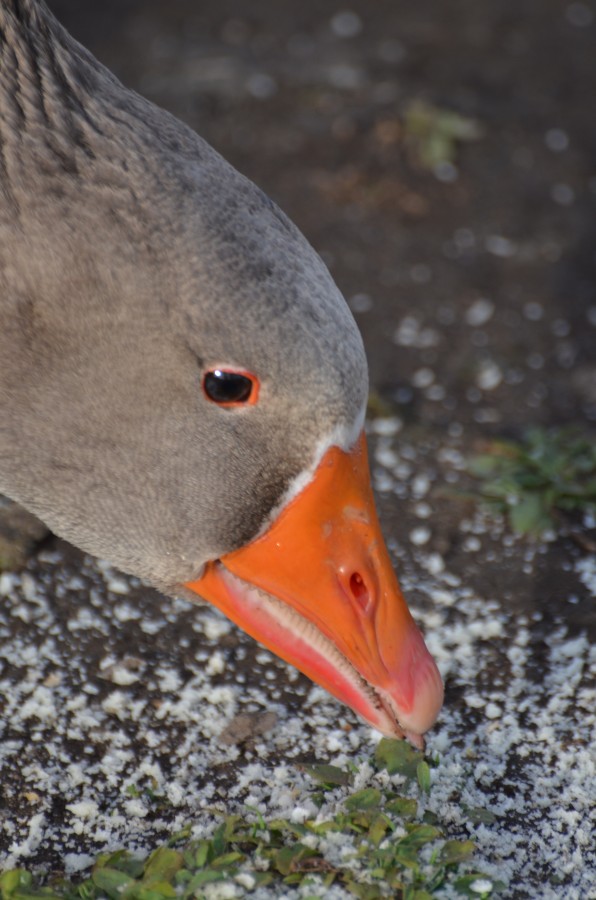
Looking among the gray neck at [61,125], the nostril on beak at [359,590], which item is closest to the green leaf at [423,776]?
the nostril on beak at [359,590]

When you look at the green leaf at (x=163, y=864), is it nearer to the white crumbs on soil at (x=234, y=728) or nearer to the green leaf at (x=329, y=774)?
the white crumbs on soil at (x=234, y=728)

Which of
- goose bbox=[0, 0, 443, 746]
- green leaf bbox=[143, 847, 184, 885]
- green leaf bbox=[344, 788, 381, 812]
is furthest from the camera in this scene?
green leaf bbox=[344, 788, 381, 812]

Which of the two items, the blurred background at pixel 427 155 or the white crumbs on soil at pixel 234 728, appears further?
the blurred background at pixel 427 155

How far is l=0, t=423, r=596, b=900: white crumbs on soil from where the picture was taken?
2785mm

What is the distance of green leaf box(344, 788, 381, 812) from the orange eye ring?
99 centimetres

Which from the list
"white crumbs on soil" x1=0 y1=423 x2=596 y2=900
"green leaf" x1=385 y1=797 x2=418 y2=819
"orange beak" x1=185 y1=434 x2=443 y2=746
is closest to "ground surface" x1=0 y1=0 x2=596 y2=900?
"white crumbs on soil" x1=0 y1=423 x2=596 y2=900

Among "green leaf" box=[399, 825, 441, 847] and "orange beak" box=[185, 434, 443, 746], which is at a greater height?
"orange beak" box=[185, 434, 443, 746]

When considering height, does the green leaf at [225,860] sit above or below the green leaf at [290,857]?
above

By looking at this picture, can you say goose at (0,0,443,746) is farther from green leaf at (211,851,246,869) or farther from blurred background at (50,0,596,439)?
blurred background at (50,0,596,439)

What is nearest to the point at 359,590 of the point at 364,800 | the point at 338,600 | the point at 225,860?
the point at 338,600

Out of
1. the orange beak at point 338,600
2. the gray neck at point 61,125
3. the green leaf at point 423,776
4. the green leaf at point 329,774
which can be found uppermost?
the gray neck at point 61,125

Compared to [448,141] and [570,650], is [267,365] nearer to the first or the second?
[570,650]

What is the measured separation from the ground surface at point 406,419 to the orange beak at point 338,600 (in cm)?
41

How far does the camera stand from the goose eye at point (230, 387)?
94.9 inches
